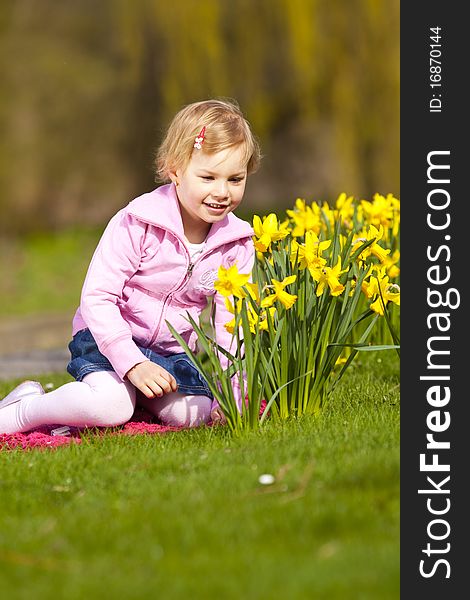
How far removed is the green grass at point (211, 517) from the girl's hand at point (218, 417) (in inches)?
9.4

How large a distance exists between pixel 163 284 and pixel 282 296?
70 cm

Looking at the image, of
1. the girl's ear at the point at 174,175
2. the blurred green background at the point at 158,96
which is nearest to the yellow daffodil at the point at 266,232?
the girl's ear at the point at 174,175

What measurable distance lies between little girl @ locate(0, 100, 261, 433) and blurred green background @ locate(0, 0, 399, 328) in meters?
6.64

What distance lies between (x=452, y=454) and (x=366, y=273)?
85cm

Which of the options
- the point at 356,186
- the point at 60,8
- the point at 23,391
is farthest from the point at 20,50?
the point at 23,391

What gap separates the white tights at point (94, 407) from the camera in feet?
12.3

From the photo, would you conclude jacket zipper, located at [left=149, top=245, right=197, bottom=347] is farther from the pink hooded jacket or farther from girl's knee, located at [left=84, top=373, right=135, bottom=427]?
girl's knee, located at [left=84, top=373, right=135, bottom=427]

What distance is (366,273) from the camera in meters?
3.62

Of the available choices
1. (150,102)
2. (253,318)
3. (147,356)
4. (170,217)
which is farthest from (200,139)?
(150,102)

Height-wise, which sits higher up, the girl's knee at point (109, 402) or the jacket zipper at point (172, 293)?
the jacket zipper at point (172, 293)

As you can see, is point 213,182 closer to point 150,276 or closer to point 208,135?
point 208,135

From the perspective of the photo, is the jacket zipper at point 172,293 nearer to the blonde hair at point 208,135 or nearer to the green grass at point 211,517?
the blonde hair at point 208,135

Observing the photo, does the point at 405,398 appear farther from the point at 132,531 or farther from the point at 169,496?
the point at 132,531

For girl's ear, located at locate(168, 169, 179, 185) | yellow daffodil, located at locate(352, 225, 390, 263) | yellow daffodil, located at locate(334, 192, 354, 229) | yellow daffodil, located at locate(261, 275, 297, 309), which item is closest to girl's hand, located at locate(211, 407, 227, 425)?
yellow daffodil, located at locate(261, 275, 297, 309)
